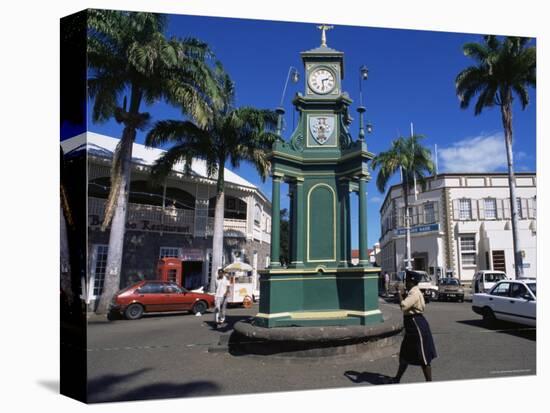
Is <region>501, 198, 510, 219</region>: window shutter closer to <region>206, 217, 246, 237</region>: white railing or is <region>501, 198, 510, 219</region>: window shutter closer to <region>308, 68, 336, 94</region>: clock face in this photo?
<region>308, 68, 336, 94</region>: clock face

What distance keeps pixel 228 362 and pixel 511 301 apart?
5970 millimetres

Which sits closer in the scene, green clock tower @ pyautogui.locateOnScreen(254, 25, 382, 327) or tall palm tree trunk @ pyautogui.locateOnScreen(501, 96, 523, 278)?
green clock tower @ pyautogui.locateOnScreen(254, 25, 382, 327)

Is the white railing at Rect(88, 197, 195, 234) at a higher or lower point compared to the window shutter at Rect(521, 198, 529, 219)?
lower

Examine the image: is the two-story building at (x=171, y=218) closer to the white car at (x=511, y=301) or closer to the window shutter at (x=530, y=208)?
the white car at (x=511, y=301)

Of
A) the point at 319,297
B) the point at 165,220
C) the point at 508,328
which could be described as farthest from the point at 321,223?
the point at 508,328

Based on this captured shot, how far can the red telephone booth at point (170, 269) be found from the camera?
6715mm

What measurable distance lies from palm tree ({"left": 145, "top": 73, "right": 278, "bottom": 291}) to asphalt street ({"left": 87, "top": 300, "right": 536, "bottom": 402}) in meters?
1.23

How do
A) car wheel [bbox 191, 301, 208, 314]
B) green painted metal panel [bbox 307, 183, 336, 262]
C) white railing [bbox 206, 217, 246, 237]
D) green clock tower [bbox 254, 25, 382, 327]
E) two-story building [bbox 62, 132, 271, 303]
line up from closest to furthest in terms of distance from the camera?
two-story building [bbox 62, 132, 271, 303], white railing [bbox 206, 217, 246, 237], car wheel [bbox 191, 301, 208, 314], green clock tower [bbox 254, 25, 382, 327], green painted metal panel [bbox 307, 183, 336, 262]

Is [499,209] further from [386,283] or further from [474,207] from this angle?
[386,283]

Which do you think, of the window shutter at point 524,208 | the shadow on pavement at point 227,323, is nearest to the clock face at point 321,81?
the window shutter at point 524,208

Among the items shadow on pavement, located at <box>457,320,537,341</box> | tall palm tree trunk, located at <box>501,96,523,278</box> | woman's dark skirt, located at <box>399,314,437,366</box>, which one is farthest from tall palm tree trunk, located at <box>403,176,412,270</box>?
woman's dark skirt, located at <box>399,314,437,366</box>

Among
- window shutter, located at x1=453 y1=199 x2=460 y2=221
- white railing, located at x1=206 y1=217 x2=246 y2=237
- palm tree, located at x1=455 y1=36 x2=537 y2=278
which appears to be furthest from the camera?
window shutter, located at x1=453 y1=199 x2=460 y2=221

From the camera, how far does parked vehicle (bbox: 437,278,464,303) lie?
28.8 feet

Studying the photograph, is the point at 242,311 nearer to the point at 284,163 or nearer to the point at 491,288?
the point at 284,163
